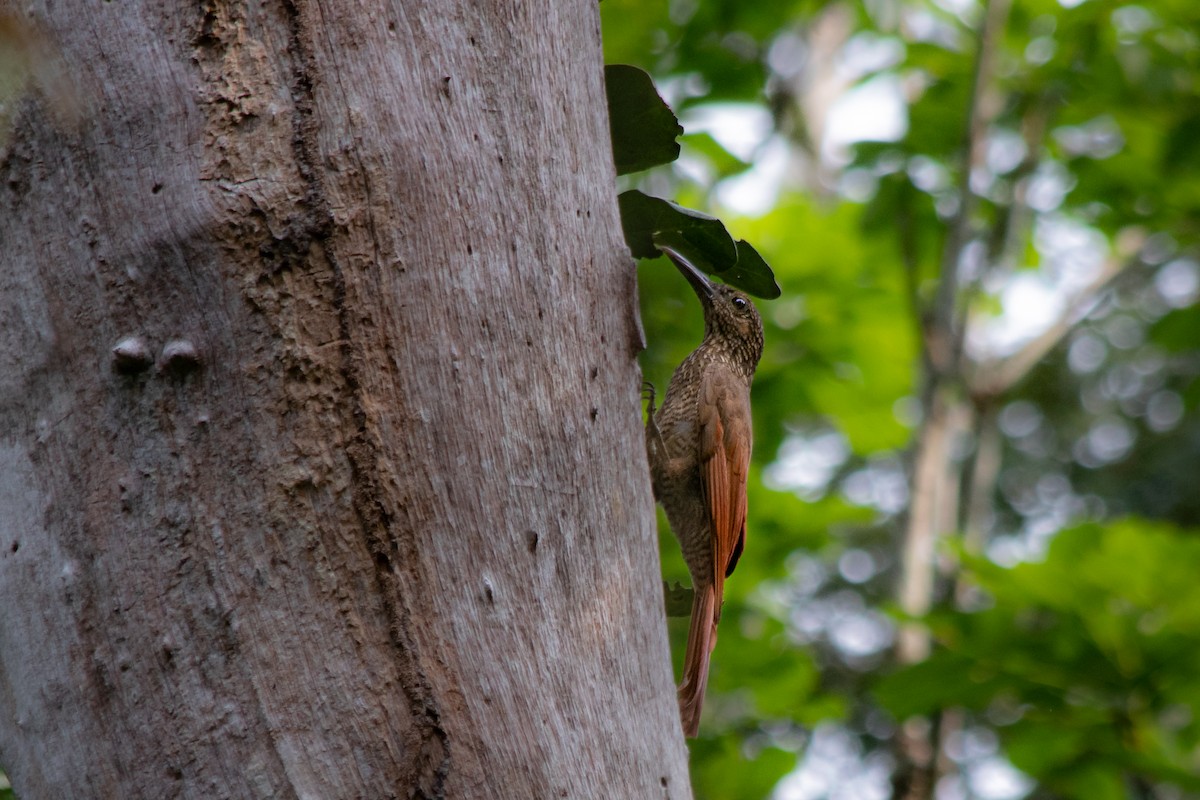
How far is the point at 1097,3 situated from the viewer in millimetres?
4766

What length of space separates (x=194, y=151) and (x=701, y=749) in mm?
3793

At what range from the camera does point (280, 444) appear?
142cm

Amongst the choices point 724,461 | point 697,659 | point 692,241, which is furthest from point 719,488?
point 692,241

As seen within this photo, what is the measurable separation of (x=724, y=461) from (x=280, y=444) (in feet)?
7.16

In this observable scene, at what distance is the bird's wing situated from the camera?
323 cm

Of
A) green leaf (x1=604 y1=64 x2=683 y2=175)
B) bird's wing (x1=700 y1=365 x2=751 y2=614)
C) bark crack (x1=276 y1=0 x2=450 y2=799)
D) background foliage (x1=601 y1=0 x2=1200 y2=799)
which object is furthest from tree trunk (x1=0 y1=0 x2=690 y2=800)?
background foliage (x1=601 y1=0 x2=1200 y2=799)

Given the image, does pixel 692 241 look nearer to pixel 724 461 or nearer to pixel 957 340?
pixel 724 461

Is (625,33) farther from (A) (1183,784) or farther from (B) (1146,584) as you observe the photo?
(A) (1183,784)

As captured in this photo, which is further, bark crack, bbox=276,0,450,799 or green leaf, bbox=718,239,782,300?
green leaf, bbox=718,239,782,300

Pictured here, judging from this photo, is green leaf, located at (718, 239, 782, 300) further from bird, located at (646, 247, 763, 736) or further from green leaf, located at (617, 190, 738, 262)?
bird, located at (646, 247, 763, 736)

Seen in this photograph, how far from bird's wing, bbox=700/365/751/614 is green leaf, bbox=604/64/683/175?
50.9 inches

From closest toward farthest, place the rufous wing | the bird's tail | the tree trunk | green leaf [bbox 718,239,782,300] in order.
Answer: the tree trunk < green leaf [bbox 718,239,782,300] < the bird's tail < the rufous wing

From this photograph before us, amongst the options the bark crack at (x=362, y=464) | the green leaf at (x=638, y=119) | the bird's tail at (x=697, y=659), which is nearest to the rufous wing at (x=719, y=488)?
the bird's tail at (x=697, y=659)

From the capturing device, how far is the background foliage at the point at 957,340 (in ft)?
13.1
